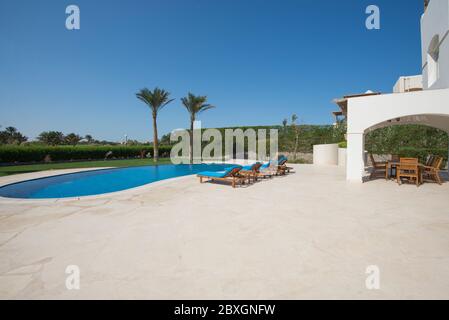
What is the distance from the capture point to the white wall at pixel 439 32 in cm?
1047

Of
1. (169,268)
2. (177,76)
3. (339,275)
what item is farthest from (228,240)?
(177,76)

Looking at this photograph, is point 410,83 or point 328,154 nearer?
point 328,154

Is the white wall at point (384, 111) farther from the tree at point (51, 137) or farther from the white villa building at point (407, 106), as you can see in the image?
the tree at point (51, 137)

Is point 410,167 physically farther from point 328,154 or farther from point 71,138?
point 71,138

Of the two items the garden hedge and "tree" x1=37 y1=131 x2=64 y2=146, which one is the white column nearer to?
the garden hedge

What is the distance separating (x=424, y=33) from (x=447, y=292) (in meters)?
18.0

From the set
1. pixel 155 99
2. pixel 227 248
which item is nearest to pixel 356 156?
pixel 227 248

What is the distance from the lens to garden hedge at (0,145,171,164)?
17.7 metres

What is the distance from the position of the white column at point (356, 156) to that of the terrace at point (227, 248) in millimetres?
3242

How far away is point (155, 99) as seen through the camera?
76.7 ft

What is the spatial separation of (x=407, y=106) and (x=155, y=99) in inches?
830

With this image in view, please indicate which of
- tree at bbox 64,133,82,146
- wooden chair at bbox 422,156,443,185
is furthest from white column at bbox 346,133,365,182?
tree at bbox 64,133,82,146

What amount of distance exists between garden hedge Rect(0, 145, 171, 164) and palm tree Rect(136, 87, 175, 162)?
560cm
